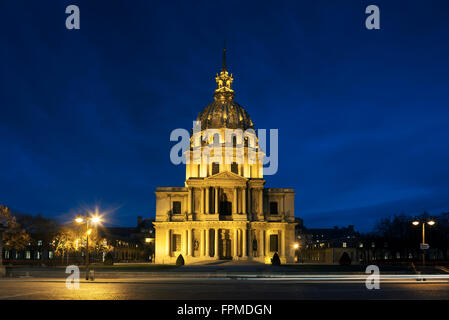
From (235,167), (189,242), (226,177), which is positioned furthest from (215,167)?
(189,242)

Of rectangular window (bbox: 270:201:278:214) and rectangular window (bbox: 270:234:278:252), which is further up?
rectangular window (bbox: 270:201:278:214)

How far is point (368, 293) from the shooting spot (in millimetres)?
26625

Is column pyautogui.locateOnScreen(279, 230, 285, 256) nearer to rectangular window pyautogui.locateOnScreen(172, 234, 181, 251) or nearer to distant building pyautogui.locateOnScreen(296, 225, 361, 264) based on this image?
rectangular window pyautogui.locateOnScreen(172, 234, 181, 251)

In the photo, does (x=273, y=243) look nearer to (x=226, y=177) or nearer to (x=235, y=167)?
(x=226, y=177)

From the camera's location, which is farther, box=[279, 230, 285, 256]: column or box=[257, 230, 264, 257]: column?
box=[279, 230, 285, 256]: column

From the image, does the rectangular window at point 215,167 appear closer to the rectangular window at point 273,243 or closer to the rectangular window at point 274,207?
the rectangular window at point 274,207

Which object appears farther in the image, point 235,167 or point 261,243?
point 235,167

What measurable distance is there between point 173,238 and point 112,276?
4757cm

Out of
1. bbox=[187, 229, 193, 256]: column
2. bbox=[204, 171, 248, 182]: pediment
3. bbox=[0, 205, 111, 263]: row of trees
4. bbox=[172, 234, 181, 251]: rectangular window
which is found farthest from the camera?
bbox=[172, 234, 181, 251]: rectangular window

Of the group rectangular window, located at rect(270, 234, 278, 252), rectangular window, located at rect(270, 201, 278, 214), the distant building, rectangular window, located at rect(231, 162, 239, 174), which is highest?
rectangular window, located at rect(231, 162, 239, 174)

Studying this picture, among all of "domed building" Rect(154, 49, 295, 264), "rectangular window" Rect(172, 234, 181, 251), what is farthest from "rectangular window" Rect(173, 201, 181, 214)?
"rectangular window" Rect(172, 234, 181, 251)

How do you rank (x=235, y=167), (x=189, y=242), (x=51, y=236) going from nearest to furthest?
(x=189, y=242)
(x=235, y=167)
(x=51, y=236)
